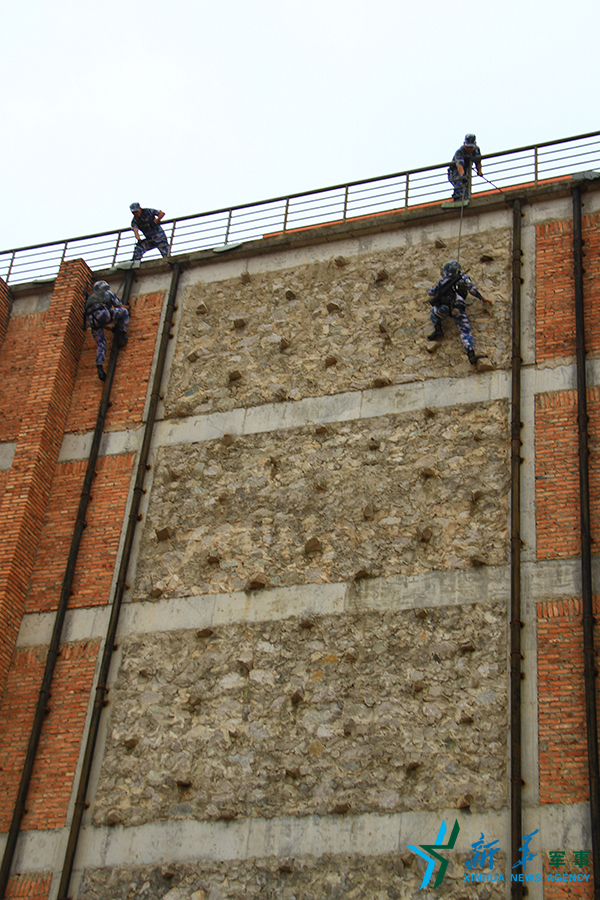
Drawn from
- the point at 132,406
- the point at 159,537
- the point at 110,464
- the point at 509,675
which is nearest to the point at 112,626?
the point at 159,537

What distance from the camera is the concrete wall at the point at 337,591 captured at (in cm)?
1327

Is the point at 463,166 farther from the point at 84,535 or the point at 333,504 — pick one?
the point at 84,535

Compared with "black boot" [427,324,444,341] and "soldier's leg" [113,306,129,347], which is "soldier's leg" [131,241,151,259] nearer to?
"soldier's leg" [113,306,129,347]

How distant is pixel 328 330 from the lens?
17.9m

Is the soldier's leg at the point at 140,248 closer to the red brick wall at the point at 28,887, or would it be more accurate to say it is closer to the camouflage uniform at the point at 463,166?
the camouflage uniform at the point at 463,166

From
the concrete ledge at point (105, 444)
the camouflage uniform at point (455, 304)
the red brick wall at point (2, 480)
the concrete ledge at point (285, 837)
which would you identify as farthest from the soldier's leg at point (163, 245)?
the concrete ledge at point (285, 837)

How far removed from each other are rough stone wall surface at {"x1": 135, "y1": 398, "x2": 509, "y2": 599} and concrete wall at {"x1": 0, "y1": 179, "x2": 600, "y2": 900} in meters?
0.03

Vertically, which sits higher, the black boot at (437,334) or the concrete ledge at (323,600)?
the black boot at (437,334)

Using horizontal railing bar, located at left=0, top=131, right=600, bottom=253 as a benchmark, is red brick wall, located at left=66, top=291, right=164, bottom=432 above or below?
below

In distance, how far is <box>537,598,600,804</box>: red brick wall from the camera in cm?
1270

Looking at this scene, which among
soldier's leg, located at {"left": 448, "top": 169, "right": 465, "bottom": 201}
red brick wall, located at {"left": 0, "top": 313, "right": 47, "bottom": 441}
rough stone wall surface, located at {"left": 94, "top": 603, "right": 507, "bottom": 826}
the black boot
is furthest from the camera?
red brick wall, located at {"left": 0, "top": 313, "right": 47, "bottom": 441}

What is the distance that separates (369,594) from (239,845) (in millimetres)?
3704

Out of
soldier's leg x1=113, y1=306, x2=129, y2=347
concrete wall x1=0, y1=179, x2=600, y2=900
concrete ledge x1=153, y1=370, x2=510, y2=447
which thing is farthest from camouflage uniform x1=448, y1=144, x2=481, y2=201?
soldier's leg x1=113, y1=306, x2=129, y2=347

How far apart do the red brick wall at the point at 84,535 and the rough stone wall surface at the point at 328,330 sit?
1553 millimetres
